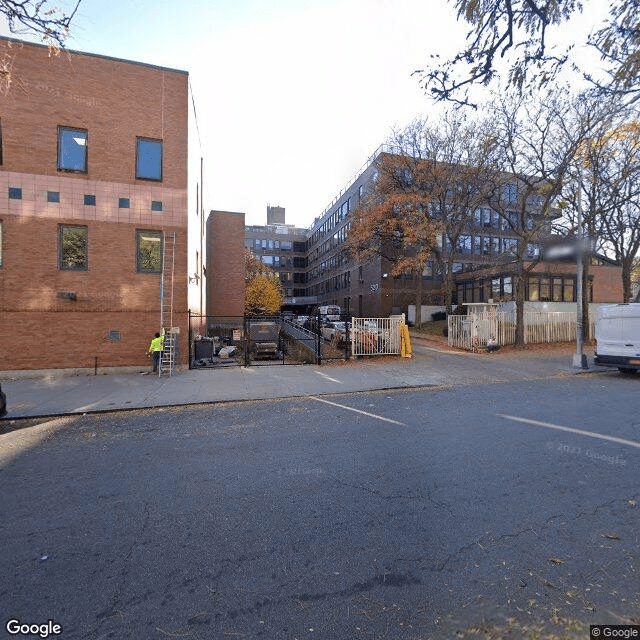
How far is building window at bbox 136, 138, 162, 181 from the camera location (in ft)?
46.0

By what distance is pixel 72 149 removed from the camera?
13.3m

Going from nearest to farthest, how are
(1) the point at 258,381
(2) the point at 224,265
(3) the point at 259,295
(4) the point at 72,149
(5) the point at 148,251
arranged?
(1) the point at 258,381, (4) the point at 72,149, (5) the point at 148,251, (2) the point at 224,265, (3) the point at 259,295

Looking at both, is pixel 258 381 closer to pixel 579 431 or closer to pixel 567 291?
pixel 579 431

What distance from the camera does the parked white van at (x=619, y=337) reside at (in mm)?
12172

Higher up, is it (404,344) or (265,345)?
(404,344)

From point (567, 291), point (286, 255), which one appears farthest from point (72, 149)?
point (286, 255)

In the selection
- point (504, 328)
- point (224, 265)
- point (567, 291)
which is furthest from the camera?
point (567, 291)

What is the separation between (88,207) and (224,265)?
16.5 metres

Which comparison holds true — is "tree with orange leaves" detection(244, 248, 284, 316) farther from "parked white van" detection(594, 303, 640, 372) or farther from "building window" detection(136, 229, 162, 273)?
"parked white van" detection(594, 303, 640, 372)

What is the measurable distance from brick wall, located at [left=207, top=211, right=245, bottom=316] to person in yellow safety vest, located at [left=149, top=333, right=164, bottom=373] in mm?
16132

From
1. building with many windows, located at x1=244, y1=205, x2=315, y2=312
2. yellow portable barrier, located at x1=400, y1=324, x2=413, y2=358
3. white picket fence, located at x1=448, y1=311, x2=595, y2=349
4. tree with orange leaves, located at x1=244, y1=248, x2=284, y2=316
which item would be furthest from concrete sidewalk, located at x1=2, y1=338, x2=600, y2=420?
building with many windows, located at x1=244, y1=205, x2=315, y2=312

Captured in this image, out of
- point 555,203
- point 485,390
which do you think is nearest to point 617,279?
point 555,203

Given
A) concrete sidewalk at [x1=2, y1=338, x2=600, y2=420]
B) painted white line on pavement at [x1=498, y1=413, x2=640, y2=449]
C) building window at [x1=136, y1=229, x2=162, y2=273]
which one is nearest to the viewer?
painted white line on pavement at [x1=498, y1=413, x2=640, y2=449]

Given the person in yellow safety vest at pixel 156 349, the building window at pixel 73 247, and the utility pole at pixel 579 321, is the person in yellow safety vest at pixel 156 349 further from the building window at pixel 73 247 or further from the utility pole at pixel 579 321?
the utility pole at pixel 579 321
